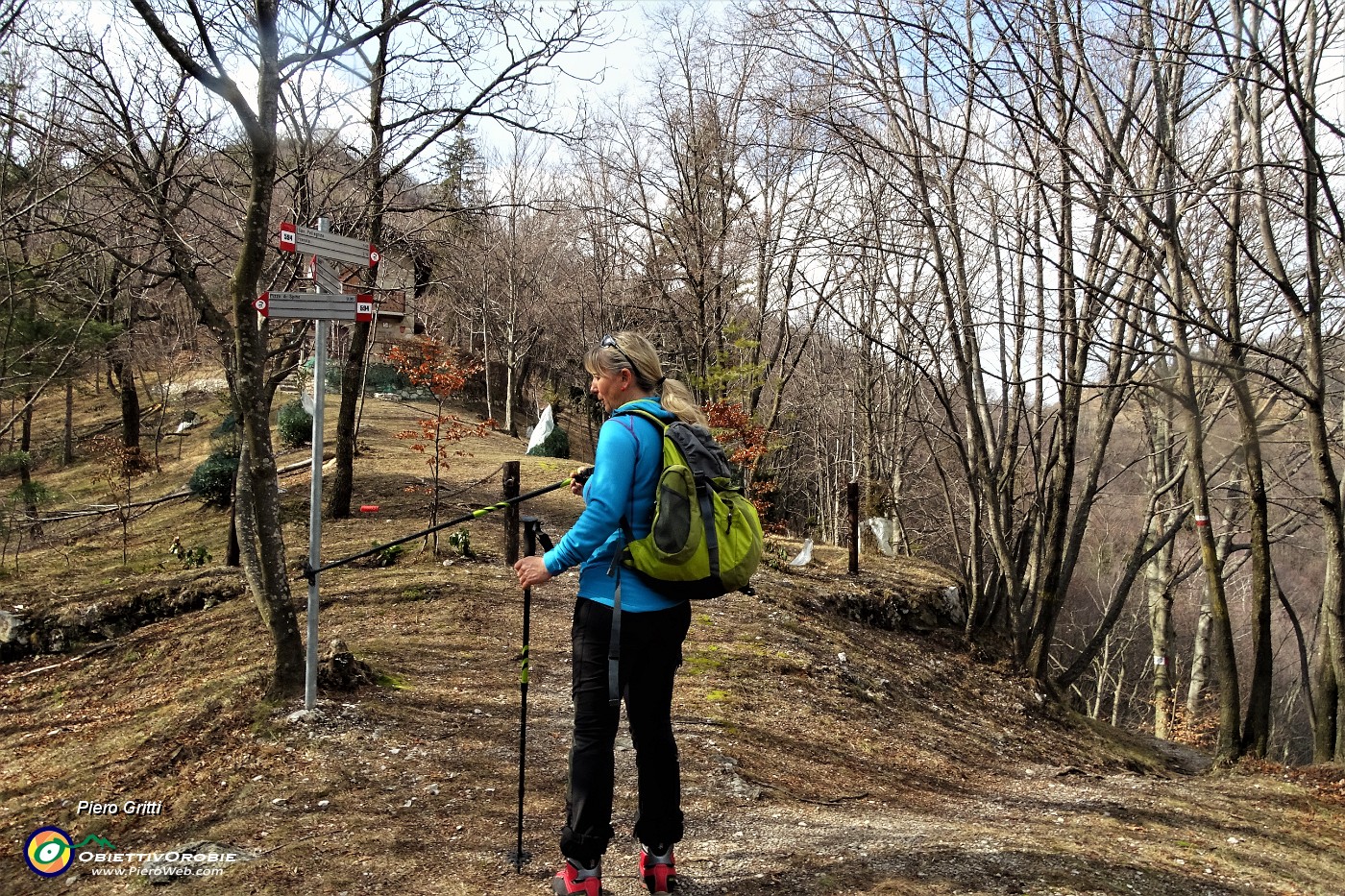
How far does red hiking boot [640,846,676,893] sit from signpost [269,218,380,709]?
232 cm

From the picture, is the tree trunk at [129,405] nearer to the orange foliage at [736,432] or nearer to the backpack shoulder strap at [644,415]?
the orange foliage at [736,432]

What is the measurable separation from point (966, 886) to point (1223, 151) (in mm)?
7279

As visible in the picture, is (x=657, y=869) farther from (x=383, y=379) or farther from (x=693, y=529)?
(x=383, y=379)

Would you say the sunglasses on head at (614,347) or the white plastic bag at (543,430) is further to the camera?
the white plastic bag at (543,430)

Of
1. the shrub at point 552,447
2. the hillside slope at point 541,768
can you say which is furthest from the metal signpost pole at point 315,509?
the shrub at point 552,447

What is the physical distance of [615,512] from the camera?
276cm

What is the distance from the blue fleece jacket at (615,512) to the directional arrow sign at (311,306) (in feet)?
7.44

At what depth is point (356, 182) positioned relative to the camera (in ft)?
27.6

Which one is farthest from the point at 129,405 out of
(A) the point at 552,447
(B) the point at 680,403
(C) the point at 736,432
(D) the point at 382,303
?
(B) the point at 680,403

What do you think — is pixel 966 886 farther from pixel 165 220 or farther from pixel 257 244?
pixel 165 220

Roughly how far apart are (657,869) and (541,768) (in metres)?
1.68

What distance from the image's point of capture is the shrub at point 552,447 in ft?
63.9

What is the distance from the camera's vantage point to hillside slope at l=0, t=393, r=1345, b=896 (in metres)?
3.48

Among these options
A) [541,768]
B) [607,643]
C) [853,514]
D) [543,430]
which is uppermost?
[543,430]
